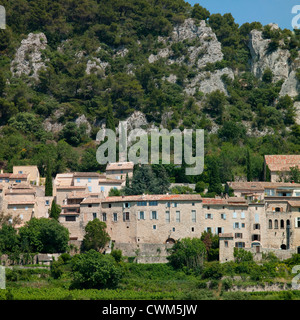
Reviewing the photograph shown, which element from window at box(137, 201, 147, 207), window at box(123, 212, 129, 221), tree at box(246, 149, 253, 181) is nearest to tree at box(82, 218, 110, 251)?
window at box(123, 212, 129, 221)

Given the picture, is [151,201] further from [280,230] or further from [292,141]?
[292,141]

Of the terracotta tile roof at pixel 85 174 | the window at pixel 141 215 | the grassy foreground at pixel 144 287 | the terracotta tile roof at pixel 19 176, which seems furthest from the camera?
the terracotta tile roof at pixel 85 174

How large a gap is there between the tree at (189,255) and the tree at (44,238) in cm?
977

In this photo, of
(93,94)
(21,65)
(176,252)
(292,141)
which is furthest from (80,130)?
(176,252)

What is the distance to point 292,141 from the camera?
9750 cm

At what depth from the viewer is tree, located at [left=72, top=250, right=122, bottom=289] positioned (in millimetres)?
61594

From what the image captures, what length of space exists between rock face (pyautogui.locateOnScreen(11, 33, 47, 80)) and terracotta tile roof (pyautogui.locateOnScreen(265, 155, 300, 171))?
37989mm

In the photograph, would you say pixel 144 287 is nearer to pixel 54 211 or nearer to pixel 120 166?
pixel 54 211

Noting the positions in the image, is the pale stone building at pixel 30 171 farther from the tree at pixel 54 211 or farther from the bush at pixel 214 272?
the bush at pixel 214 272

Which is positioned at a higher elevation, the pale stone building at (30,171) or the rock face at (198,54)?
the rock face at (198,54)

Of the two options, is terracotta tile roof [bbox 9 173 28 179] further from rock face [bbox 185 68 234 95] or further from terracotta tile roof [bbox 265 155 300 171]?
rock face [bbox 185 68 234 95]

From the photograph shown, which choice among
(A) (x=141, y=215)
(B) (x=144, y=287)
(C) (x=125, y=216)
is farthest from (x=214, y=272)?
(C) (x=125, y=216)

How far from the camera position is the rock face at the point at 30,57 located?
107312mm

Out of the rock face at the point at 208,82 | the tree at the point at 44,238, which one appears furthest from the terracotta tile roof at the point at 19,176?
the rock face at the point at 208,82
